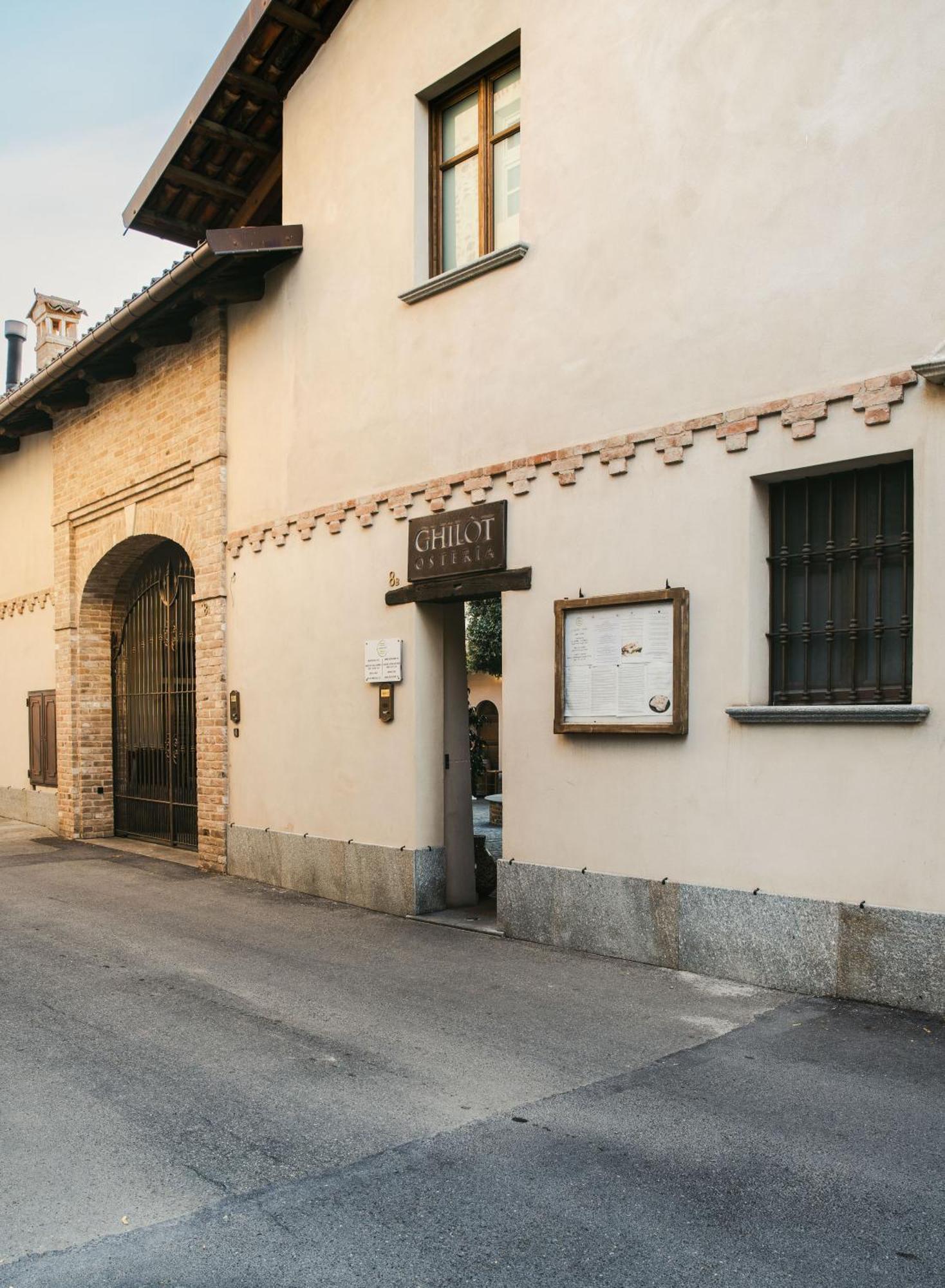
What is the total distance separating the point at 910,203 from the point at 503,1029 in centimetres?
474

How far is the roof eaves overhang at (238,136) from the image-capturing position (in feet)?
30.2

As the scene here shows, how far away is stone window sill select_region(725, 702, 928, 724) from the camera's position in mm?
5344

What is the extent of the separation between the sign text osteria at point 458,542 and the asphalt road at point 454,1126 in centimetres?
277

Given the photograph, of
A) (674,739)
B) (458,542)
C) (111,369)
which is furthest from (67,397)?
(674,739)

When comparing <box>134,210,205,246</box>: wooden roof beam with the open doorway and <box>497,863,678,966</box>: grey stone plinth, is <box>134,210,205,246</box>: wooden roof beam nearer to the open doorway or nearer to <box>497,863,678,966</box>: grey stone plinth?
the open doorway

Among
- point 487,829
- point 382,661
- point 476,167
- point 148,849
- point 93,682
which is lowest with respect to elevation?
point 487,829

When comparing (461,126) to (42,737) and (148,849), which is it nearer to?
(148,849)

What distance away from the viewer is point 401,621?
8.30 metres

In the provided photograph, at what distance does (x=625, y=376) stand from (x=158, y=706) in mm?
8025

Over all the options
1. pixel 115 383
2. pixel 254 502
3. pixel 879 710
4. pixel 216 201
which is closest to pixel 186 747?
pixel 254 502

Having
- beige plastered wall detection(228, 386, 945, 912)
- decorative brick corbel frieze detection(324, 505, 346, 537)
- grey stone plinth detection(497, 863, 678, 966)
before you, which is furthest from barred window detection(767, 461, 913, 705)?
decorative brick corbel frieze detection(324, 505, 346, 537)

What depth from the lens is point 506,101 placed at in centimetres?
791

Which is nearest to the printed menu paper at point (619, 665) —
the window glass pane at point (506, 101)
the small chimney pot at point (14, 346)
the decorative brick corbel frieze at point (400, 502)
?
the decorative brick corbel frieze at point (400, 502)

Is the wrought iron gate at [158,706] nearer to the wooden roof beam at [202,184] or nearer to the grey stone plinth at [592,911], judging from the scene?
the wooden roof beam at [202,184]
